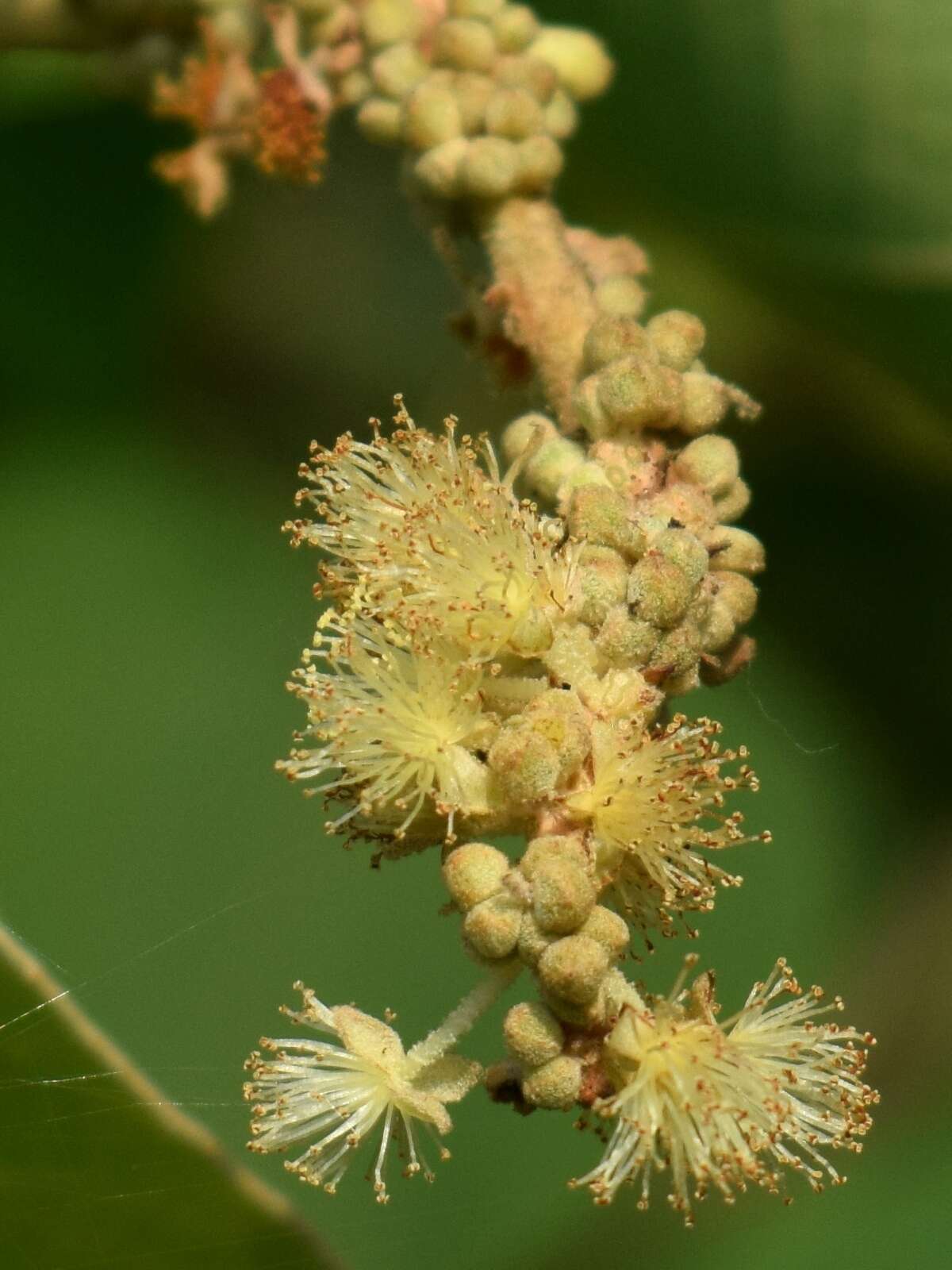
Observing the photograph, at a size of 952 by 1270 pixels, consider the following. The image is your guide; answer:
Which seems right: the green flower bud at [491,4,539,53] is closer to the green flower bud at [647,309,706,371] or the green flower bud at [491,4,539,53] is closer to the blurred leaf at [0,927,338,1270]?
the green flower bud at [647,309,706,371]

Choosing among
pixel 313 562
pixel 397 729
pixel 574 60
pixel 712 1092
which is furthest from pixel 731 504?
pixel 313 562

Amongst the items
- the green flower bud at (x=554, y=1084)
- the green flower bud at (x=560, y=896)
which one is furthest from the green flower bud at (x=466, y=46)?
the green flower bud at (x=554, y=1084)

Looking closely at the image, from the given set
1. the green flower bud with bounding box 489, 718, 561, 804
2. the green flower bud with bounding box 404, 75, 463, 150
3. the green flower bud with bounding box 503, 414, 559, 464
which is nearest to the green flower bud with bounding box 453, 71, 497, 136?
the green flower bud with bounding box 404, 75, 463, 150

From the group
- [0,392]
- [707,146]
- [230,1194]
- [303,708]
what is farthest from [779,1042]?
[0,392]

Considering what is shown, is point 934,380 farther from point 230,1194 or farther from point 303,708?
point 230,1194

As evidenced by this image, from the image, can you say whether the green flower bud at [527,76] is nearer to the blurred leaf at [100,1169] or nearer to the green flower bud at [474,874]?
the green flower bud at [474,874]
